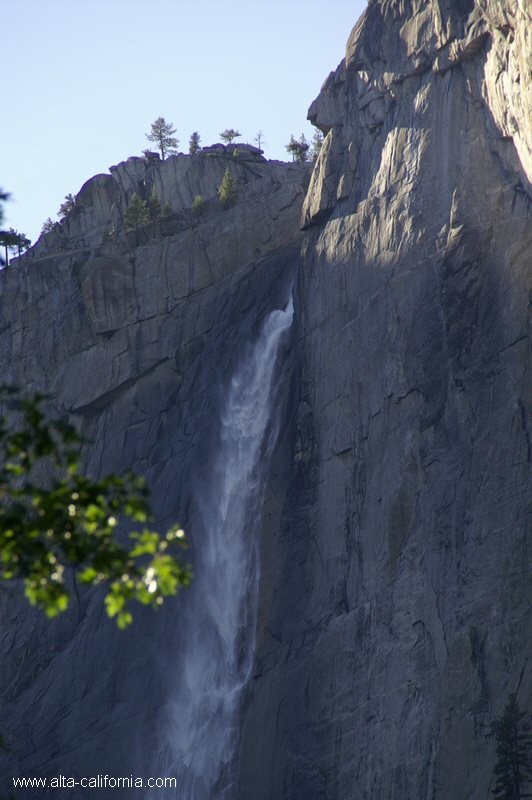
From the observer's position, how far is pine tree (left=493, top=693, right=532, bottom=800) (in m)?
31.9

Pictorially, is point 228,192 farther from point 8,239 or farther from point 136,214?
point 8,239

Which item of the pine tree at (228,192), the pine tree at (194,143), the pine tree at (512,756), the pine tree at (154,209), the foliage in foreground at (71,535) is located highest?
the pine tree at (194,143)

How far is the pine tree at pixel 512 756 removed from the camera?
3186 cm

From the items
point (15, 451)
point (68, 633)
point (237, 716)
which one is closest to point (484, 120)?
point (237, 716)

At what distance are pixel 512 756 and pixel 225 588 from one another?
18.9 meters

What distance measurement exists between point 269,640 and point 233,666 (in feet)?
9.24

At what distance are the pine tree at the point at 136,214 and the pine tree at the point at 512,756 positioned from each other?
1655 inches

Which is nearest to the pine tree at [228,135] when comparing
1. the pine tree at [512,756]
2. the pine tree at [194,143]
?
the pine tree at [194,143]

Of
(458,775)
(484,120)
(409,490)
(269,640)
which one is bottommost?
(458,775)

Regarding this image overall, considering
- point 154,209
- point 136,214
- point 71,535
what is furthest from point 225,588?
point 71,535

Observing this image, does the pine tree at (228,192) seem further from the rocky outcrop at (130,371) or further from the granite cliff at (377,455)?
the granite cliff at (377,455)

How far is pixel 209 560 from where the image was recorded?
49844 mm

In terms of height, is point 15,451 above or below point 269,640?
below

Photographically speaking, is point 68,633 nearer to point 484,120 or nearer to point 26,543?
point 484,120
